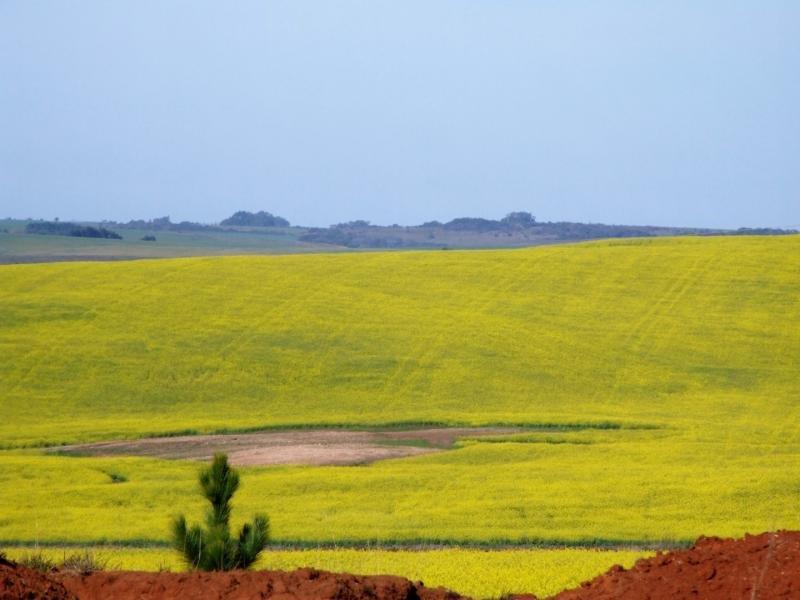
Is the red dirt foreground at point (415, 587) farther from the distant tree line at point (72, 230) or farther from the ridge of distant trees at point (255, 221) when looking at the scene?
the ridge of distant trees at point (255, 221)

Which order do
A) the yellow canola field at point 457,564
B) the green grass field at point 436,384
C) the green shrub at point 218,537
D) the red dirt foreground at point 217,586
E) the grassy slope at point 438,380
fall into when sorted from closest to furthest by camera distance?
the red dirt foreground at point 217,586, the green shrub at point 218,537, the yellow canola field at point 457,564, the green grass field at point 436,384, the grassy slope at point 438,380

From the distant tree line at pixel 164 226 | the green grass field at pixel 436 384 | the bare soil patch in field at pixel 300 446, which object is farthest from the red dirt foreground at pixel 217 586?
the distant tree line at pixel 164 226

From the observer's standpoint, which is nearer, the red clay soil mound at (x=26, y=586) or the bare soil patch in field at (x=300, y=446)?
the red clay soil mound at (x=26, y=586)

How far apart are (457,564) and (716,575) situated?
23.9 ft

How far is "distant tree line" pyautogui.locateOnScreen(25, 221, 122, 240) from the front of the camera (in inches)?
4648

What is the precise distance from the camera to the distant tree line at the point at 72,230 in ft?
387

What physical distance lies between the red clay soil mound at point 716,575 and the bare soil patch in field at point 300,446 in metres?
20.3

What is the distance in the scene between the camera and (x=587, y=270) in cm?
5362

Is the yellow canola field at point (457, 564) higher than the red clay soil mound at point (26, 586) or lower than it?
lower

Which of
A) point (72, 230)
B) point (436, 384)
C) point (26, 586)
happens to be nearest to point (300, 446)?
point (436, 384)

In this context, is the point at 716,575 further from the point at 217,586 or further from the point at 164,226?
the point at 164,226

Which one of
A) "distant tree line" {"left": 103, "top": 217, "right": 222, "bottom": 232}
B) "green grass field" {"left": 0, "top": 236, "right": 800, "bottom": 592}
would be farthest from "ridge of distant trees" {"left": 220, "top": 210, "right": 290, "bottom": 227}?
"green grass field" {"left": 0, "top": 236, "right": 800, "bottom": 592}

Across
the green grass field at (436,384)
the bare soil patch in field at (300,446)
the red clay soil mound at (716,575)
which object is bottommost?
the bare soil patch in field at (300,446)

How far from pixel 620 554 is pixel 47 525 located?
10.2m
